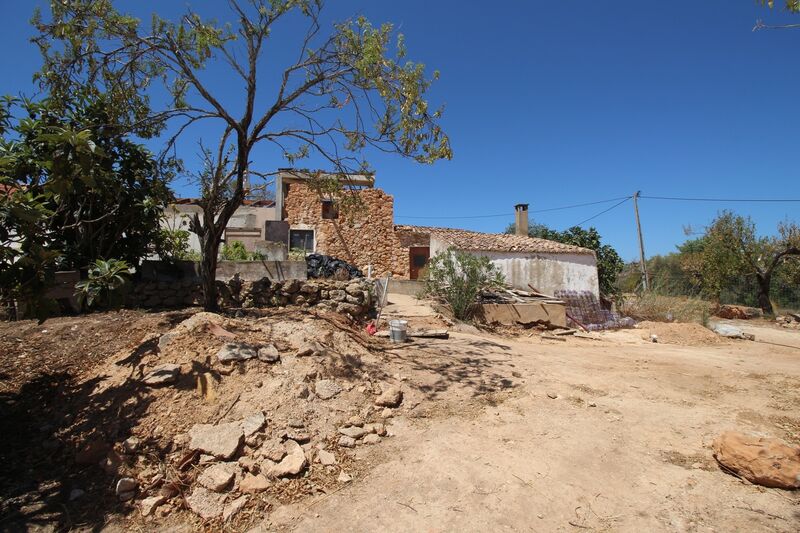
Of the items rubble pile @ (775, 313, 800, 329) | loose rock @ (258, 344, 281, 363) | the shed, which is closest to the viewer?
loose rock @ (258, 344, 281, 363)

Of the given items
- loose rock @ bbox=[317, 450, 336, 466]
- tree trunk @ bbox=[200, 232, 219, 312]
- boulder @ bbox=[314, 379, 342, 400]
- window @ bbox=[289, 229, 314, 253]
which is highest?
window @ bbox=[289, 229, 314, 253]

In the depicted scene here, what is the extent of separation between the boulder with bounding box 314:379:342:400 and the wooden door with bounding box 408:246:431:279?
15.2 meters

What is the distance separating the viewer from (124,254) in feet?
23.6

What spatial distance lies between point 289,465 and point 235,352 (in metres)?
1.72

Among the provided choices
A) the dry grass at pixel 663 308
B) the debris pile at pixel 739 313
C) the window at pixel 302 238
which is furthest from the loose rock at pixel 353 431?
the debris pile at pixel 739 313

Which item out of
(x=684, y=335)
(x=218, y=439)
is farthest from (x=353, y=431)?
(x=684, y=335)

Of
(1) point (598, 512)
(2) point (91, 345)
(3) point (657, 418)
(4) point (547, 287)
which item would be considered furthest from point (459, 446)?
(4) point (547, 287)

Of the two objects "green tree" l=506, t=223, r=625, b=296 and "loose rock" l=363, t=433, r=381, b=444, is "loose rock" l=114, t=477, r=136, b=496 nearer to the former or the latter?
"loose rock" l=363, t=433, r=381, b=444

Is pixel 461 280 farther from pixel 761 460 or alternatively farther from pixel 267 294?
pixel 761 460

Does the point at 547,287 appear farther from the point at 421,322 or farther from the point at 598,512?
the point at 598,512

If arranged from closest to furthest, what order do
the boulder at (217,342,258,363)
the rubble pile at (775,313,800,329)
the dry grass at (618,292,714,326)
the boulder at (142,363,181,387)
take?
the boulder at (142,363,181,387), the boulder at (217,342,258,363), the dry grass at (618,292,714,326), the rubble pile at (775,313,800,329)

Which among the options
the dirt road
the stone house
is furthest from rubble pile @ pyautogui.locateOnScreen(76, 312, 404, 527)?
the stone house

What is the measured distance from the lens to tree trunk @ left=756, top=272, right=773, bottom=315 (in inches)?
716

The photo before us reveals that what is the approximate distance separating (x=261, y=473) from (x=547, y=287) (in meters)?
15.5
